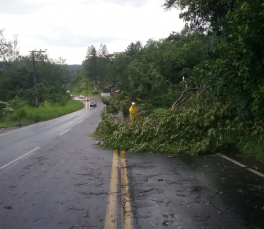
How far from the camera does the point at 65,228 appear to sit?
5125mm

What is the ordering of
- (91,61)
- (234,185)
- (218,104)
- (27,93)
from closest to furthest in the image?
(234,185) → (218,104) → (27,93) → (91,61)

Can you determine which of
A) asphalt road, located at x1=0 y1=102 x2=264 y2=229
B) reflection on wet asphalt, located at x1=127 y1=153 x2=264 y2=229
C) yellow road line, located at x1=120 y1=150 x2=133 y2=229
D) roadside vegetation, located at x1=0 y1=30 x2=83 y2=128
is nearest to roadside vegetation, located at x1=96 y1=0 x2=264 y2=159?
asphalt road, located at x1=0 y1=102 x2=264 y2=229

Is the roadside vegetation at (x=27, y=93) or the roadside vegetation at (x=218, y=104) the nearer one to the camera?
the roadside vegetation at (x=218, y=104)

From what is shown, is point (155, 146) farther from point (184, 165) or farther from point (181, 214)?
point (181, 214)

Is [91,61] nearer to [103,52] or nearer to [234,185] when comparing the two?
[103,52]

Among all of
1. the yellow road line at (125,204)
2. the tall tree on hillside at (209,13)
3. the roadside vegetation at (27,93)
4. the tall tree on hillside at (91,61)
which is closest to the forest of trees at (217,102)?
the tall tree on hillside at (209,13)

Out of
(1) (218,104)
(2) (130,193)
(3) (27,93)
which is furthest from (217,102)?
(3) (27,93)

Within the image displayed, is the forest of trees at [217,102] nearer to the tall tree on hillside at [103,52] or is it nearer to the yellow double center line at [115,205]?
the yellow double center line at [115,205]

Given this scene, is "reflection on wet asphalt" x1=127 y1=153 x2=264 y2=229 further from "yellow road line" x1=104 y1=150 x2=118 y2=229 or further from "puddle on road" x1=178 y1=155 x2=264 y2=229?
"yellow road line" x1=104 y1=150 x2=118 y2=229

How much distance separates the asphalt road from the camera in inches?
212

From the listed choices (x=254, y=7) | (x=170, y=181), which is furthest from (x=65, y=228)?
(x=254, y=7)

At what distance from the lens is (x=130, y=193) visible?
6871mm

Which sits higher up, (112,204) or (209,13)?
(209,13)

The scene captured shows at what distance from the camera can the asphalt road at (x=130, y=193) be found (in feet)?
17.7
